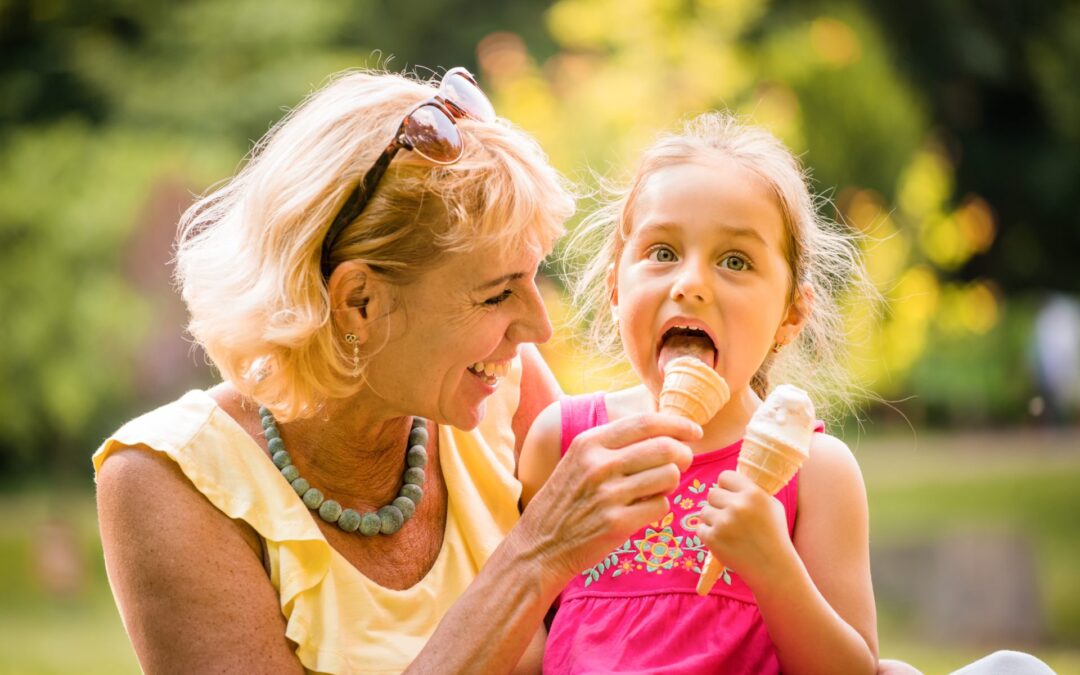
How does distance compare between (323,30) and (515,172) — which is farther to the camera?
(323,30)

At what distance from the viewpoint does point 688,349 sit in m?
2.28

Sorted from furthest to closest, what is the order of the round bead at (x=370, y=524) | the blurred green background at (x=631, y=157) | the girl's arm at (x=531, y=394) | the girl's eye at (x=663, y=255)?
the blurred green background at (x=631, y=157)
the girl's arm at (x=531, y=394)
the round bead at (x=370, y=524)
the girl's eye at (x=663, y=255)

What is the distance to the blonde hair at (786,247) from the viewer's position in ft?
7.98

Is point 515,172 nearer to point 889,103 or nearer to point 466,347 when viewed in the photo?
point 466,347

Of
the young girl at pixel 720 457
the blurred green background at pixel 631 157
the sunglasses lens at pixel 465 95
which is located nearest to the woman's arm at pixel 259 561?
the young girl at pixel 720 457

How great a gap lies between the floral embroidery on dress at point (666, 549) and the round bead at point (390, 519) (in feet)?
1.30

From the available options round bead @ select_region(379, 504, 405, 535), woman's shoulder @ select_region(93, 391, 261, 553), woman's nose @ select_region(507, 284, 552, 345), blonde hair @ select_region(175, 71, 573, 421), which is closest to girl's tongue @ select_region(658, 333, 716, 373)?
woman's nose @ select_region(507, 284, 552, 345)

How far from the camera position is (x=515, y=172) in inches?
94.6

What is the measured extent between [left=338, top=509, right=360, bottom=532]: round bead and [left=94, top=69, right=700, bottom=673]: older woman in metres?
0.02

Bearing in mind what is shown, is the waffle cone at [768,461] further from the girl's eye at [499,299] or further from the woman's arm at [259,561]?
the girl's eye at [499,299]

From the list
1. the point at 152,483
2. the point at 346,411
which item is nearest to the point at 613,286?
the point at 346,411

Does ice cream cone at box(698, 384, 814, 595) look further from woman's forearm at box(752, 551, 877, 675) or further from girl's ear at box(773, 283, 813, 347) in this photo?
girl's ear at box(773, 283, 813, 347)

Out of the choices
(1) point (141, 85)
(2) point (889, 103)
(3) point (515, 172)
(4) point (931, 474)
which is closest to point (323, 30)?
(1) point (141, 85)

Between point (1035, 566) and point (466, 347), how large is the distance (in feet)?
26.3
